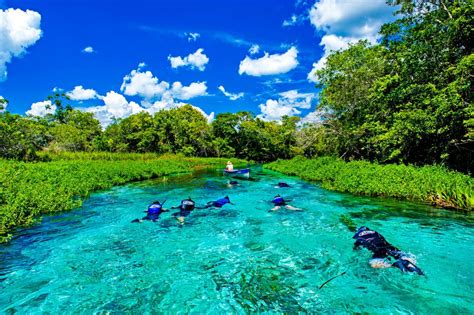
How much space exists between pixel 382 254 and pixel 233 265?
409 centimetres

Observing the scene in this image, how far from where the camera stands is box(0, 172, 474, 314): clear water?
18.1 feet

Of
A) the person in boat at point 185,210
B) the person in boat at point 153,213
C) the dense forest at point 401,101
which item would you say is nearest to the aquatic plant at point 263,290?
the person in boat at point 153,213

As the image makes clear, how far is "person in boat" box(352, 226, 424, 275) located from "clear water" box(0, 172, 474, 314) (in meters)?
0.27

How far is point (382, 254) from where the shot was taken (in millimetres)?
7395

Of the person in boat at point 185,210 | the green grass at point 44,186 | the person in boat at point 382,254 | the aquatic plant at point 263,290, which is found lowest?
the aquatic plant at point 263,290

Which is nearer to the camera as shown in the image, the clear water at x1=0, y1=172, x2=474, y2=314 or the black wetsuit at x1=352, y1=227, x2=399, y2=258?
the clear water at x1=0, y1=172, x2=474, y2=314

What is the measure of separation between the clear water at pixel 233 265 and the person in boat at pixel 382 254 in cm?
27

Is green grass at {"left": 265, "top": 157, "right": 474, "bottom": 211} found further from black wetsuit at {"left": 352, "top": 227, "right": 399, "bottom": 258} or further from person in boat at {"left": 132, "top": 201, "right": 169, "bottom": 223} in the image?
person in boat at {"left": 132, "top": 201, "right": 169, "bottom": 223}

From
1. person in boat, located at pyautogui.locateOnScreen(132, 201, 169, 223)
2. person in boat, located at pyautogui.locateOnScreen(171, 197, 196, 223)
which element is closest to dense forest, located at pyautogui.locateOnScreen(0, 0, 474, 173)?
person in boat, located at pyautogui.locateOnScreen(171, 197, 196, 223)

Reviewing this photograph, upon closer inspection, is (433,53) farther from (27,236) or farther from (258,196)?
(27,236)

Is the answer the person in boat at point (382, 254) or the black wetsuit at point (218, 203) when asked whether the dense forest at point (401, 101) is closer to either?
the person in boat at point (382, 254)

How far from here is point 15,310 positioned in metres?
5.30

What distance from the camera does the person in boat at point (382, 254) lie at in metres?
6.74

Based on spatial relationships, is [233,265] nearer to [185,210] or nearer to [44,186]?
[185,210]
